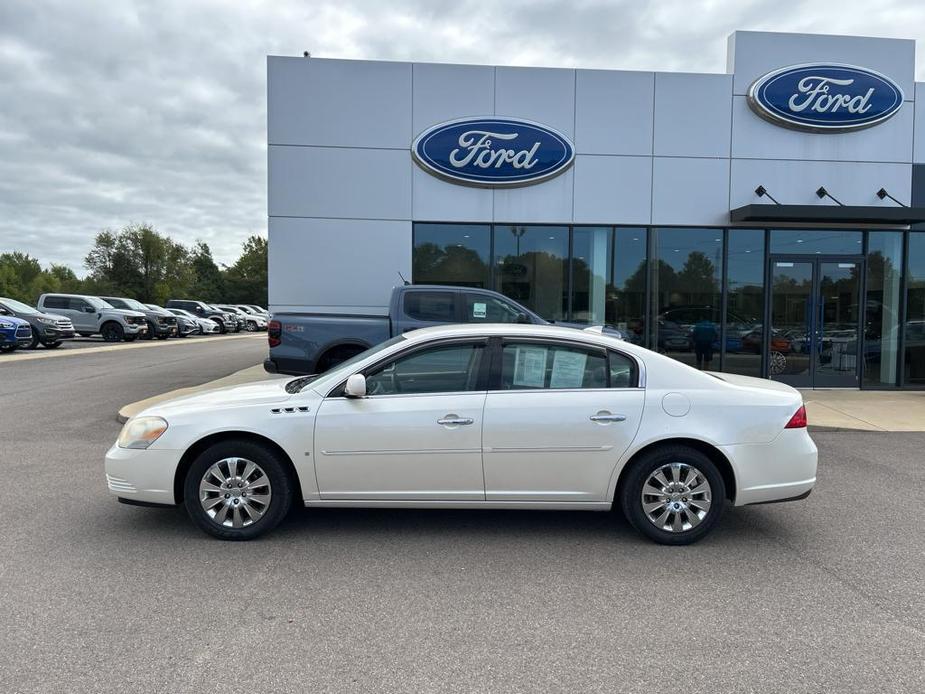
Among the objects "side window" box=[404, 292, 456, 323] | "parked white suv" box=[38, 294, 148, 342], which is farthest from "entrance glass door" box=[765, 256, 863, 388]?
"parked white suv" box=[38, 294, 148, 342]

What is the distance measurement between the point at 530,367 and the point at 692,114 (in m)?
9.77

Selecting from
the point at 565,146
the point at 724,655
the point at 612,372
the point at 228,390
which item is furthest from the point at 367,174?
the point at 724,655

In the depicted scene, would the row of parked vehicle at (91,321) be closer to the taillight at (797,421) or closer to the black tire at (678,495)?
the black tire at (678,495)

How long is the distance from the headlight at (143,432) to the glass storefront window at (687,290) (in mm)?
10065

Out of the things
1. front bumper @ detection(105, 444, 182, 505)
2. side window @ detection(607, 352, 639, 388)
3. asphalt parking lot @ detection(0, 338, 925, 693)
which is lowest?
asphalt parking lot @ detection(0, 338, 925, 693)

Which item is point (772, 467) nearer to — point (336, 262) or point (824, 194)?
point (336, 262)

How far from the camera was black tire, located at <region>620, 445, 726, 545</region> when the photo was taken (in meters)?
4.43

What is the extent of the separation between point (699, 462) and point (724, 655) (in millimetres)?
1577

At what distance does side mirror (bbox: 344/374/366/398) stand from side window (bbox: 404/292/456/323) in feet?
17.3

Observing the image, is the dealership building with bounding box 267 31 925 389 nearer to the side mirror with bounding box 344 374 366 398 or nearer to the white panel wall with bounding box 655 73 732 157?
the white panel wall with bounding box 655 73 732 157

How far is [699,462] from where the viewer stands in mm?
4422

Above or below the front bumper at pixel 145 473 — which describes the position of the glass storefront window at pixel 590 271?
above

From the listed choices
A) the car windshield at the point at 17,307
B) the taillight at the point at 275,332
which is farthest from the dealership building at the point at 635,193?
the car windshield at the point at 17,307

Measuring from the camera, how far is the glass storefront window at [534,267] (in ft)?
40.3
